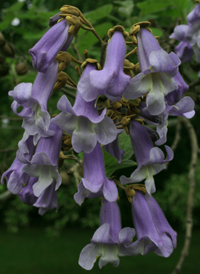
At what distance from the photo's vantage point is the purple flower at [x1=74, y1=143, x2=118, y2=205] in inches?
34.6

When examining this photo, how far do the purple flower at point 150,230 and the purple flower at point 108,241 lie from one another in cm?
5

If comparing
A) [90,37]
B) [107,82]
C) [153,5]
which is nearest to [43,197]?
[107,82]

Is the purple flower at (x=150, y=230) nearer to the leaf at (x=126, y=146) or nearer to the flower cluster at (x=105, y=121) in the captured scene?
the flower cluster at (x=105, y=121)

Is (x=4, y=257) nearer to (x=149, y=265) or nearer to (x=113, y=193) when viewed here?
(x=149, y=265)

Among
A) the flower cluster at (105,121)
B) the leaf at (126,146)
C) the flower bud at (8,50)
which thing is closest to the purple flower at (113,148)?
the flower cluster at (105,121)

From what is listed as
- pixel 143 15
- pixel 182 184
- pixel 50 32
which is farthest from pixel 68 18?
pixel 182 184

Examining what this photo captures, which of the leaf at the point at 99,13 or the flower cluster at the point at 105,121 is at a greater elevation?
the flower cluster at the point at 105,121

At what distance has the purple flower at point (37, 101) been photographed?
827mm

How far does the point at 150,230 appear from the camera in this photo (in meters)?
1.00

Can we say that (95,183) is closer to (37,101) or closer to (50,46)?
(37,101)

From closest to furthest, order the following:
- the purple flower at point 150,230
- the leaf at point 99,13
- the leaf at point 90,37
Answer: the purple flower at point 150,230, the leaf at point 90,37, the leaf at point 99,13

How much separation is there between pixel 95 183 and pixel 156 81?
0.32m

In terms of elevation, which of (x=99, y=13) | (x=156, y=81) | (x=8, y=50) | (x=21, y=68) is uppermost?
(x=156, y=81)

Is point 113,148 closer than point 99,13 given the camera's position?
Yes
